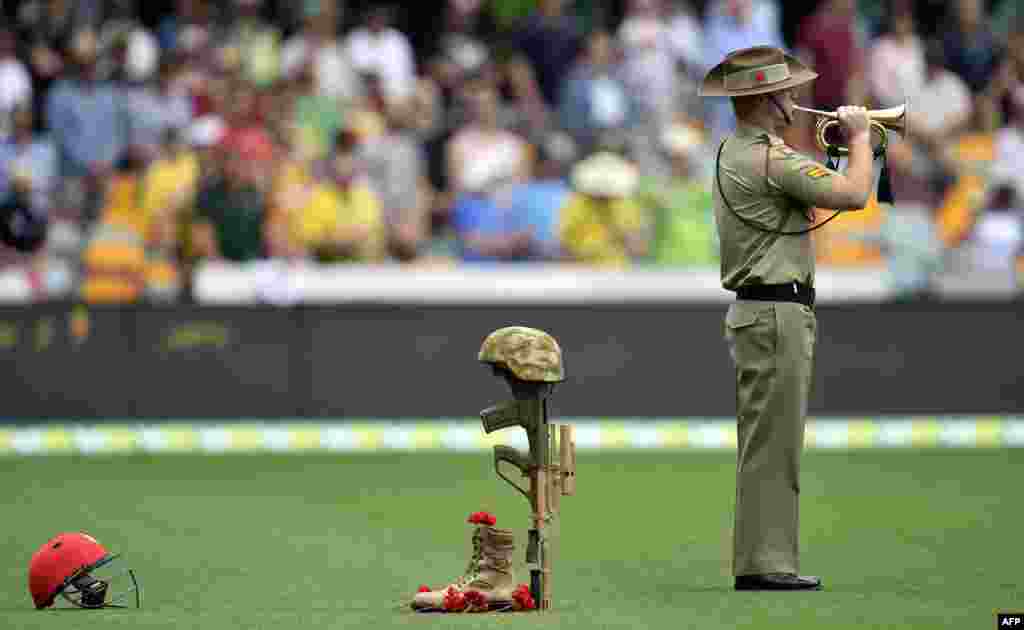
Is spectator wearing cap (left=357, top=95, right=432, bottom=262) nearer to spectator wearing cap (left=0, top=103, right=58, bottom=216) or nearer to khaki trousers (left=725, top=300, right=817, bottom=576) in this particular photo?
spectator wearing cap (left=0, top=103, right=58, bottom=216)

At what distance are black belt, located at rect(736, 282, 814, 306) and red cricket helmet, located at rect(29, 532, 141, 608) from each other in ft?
8.96

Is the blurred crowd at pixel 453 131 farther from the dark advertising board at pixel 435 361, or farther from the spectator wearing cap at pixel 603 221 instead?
the dark advertising board at pixel 435 361

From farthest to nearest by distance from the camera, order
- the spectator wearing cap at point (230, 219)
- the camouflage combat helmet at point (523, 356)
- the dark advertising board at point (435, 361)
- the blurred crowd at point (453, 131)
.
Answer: the blurred crowd at point (453, 131) → the spectator wearing cap at point (230, 219) → the dark advertising board at point (435, 361) → the camouflage combat helmet at point (523, 356)

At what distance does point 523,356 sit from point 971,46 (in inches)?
563

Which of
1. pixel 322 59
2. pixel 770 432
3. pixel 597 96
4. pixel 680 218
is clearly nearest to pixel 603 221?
pixel 680 218

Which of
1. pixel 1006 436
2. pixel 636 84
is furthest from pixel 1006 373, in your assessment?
pixel 636 84

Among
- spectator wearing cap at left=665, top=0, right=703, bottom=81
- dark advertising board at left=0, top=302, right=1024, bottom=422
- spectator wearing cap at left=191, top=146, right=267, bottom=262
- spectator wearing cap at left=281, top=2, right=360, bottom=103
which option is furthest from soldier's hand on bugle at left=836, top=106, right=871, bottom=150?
spectator wearing cap at left=665, top=0, right=703, bottom=81

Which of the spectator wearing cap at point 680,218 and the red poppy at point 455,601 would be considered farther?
the spectator wearing cap at point 680,218

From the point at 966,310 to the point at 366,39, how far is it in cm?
659

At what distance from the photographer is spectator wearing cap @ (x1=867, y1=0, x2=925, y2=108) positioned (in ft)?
68.4

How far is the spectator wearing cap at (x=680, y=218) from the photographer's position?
728 inches

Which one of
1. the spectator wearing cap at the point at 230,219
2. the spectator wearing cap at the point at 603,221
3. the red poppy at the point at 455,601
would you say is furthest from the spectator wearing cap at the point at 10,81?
the red poppy at the point at 455,601

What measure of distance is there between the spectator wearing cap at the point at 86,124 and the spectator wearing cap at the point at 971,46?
26.7 feet

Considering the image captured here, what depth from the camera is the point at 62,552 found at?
8109mm
